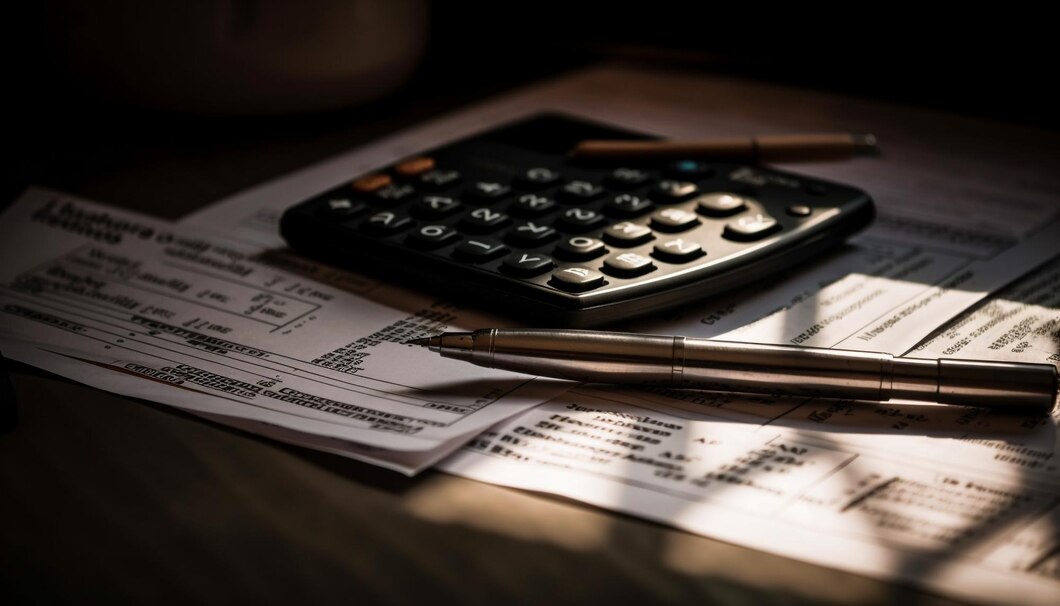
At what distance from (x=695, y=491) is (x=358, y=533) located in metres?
0.10

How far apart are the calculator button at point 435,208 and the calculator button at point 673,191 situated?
0.29 ft

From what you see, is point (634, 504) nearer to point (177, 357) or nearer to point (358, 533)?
point (358, 533)

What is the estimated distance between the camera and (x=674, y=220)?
0.44 meters

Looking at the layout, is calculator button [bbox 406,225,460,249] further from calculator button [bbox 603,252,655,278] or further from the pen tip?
the pen tip

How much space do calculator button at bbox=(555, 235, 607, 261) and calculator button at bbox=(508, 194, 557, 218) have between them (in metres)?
0.04

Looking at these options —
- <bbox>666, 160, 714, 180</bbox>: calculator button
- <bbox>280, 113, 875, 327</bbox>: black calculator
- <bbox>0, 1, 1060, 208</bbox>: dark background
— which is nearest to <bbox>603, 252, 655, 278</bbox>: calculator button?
<bbox>280, 113, 875, 327</bbox>: black calculator

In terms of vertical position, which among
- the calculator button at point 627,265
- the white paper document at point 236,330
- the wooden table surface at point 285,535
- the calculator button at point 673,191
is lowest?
the wooden table surface at point 285,535

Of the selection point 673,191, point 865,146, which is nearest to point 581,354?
point 673,191

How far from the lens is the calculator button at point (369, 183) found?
18.9 inches

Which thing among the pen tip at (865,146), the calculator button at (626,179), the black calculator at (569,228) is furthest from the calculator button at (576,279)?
the pen tip at (865,146)

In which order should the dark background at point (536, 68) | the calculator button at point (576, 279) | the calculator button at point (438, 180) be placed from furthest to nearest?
the dark background at point (536, 68) < the calculator button at point (438, 180) < the calculator button at point (576, 279)

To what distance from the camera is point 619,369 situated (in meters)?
0.35

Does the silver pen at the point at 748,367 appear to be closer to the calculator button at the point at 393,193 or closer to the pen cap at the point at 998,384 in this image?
Answer: the pen cap at the point at 998,384

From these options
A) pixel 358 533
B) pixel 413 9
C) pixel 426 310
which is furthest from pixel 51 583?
pixel 413 9
